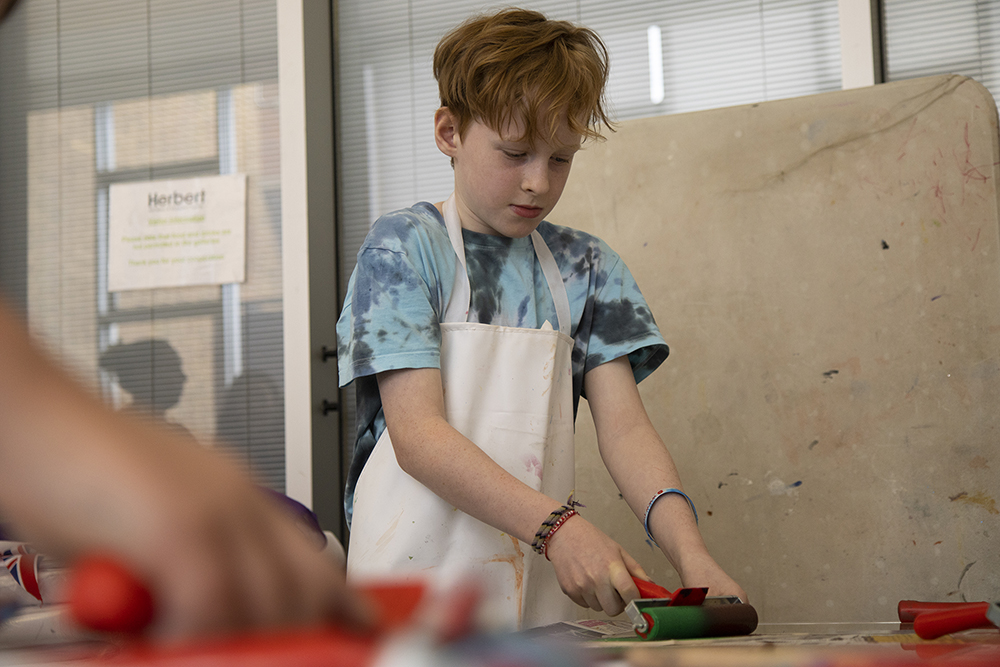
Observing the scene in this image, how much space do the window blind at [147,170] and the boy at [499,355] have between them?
162 cm

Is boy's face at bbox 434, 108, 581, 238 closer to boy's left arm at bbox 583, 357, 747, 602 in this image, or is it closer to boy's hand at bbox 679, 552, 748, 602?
boy's left arm at bbox 583, 357, 747, 602

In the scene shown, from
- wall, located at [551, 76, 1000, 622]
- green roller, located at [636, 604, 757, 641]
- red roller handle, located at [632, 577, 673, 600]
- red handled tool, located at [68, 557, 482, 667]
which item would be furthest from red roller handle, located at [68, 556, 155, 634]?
wall, located at [551, 76, 1000, 622]

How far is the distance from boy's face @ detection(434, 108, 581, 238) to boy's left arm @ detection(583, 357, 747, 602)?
0.23 meters

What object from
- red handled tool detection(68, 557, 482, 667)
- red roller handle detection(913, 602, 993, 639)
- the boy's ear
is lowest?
red roller handle detection(913, 602, 993, 639)

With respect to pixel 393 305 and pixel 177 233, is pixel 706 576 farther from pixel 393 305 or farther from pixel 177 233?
pixel 177 233

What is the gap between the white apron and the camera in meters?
0.92

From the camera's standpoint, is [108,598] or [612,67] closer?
[108,598]

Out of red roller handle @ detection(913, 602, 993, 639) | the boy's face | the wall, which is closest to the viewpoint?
red roller handle @ detection(913, 602, 993, 639)

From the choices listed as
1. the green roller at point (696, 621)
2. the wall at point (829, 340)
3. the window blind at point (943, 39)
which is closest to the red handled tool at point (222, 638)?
the green roller at point (696, 621)

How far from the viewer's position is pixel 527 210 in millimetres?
993

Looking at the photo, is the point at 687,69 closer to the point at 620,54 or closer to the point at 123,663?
the point at 620,54

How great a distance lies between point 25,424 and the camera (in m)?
0.17

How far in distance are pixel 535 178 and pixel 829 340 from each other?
750mm

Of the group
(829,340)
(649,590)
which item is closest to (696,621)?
(649,590)
